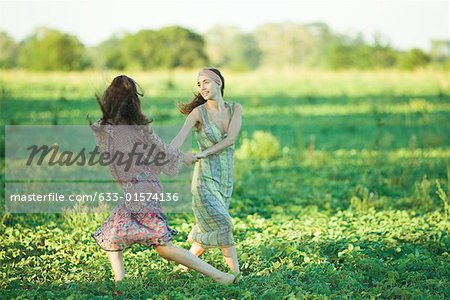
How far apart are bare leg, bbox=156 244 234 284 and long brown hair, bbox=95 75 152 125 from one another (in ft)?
2.97

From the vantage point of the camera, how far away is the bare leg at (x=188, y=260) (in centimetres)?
479

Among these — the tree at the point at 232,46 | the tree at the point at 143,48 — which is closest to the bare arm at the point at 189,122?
the tree at the point at 143,48

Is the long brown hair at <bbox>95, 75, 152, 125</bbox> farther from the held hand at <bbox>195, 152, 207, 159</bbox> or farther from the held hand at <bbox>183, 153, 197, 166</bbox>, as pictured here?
the held hand at <bbox>195, 152, 207, 159</bbox>

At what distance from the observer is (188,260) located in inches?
190

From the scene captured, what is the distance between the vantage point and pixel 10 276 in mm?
5375

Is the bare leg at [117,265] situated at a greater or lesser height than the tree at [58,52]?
lesser

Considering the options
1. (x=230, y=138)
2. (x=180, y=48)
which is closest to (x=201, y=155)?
(x=230, y=138)

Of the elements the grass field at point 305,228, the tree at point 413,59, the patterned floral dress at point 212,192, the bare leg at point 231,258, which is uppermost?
the tree at point 413,59

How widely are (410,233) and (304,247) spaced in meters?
1.22

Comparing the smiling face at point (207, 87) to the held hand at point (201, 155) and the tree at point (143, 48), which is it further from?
the tree at point (143, 48)

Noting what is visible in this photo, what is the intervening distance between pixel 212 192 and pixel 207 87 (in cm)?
80

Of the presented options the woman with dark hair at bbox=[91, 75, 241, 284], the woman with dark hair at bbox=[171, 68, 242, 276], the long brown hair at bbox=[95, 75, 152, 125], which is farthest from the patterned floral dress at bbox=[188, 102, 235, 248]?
the long brown hair at bbox=[95, 75, 152, 125]

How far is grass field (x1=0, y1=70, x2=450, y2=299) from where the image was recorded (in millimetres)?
5031

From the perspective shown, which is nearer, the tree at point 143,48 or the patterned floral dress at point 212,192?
the patterned floral dress at point 212,192
